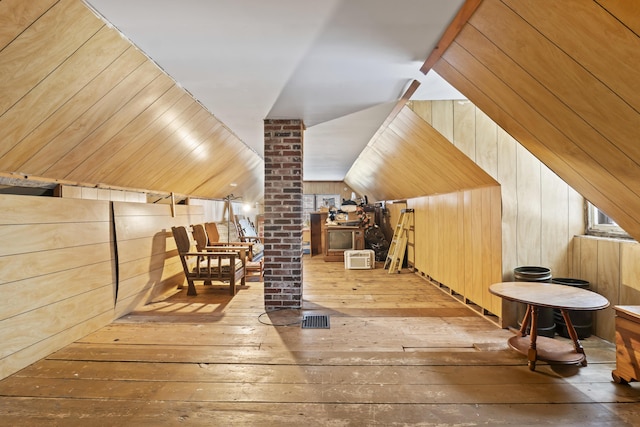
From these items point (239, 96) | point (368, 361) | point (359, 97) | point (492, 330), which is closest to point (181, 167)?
point (239, 96)

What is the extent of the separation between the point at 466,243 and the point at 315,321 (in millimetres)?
2024

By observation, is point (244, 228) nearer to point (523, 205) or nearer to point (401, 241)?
point (401, 241)

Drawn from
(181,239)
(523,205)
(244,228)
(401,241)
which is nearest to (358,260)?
(401,241)

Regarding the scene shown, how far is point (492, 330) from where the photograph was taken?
2979mm

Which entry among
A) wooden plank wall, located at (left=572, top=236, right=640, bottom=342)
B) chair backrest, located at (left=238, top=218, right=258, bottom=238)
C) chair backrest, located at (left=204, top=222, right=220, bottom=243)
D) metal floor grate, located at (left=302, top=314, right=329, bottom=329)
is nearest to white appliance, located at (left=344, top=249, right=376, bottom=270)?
chair backrest, located at (left=204, top=222, right=220, bottom=243)

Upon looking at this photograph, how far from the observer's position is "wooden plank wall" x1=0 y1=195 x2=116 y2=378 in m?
2.22

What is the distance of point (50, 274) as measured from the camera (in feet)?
8.30

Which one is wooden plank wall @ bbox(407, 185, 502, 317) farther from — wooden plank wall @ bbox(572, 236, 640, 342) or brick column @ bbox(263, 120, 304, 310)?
brick column @ bbox(263, 120, 304, 310)

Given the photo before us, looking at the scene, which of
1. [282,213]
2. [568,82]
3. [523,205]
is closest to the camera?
[568,82]

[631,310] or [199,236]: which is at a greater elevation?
[199,236]

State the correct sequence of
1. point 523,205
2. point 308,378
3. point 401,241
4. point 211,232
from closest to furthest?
1. point 308,378
2. point 523,205
3. point 211,232
4. point 401,241

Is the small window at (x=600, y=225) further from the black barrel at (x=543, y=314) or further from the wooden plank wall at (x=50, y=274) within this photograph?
the wooden plank wall at (x=50, y=274)

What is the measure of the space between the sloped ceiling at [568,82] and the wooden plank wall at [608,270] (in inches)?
18.0

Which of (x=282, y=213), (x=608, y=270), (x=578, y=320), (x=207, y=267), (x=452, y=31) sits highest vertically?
(x=452, y=31)
